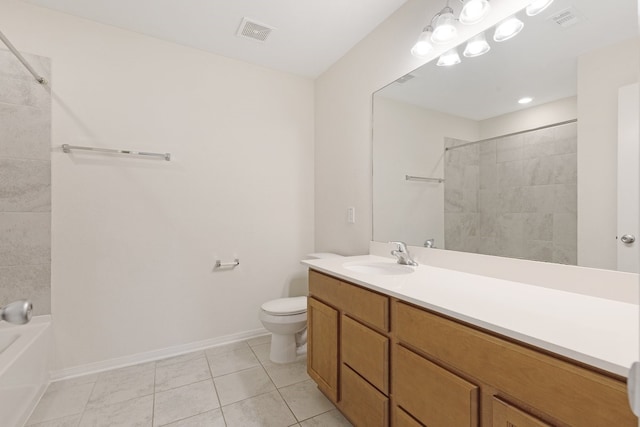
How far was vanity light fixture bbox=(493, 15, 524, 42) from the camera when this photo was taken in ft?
4.18

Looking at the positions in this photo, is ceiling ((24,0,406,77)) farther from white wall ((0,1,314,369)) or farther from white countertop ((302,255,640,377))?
white countertop ((302,255,640,377))

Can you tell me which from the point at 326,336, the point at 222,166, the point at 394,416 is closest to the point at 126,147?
the point at 222,166

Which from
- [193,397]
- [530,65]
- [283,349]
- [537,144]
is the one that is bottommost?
[193,397]

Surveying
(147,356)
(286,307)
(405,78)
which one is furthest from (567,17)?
(147,356)

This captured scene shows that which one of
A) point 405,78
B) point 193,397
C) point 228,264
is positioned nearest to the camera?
point 193,397

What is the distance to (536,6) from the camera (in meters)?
1.20

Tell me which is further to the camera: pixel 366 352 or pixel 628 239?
pixel 366 352

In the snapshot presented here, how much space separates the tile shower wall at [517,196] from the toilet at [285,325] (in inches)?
45.7

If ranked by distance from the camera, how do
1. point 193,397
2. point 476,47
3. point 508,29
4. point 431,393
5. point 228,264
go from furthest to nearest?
point 228,264, point 193,397, point 476,47, point 508,29, point 431,393

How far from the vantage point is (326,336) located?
61.1 inches

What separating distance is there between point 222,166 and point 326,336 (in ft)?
5.39

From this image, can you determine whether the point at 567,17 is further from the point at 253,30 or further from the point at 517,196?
the point at 253,30

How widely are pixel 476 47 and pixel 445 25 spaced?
0.65ft

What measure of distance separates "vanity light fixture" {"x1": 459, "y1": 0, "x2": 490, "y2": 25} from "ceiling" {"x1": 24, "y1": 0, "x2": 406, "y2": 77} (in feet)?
1.83
